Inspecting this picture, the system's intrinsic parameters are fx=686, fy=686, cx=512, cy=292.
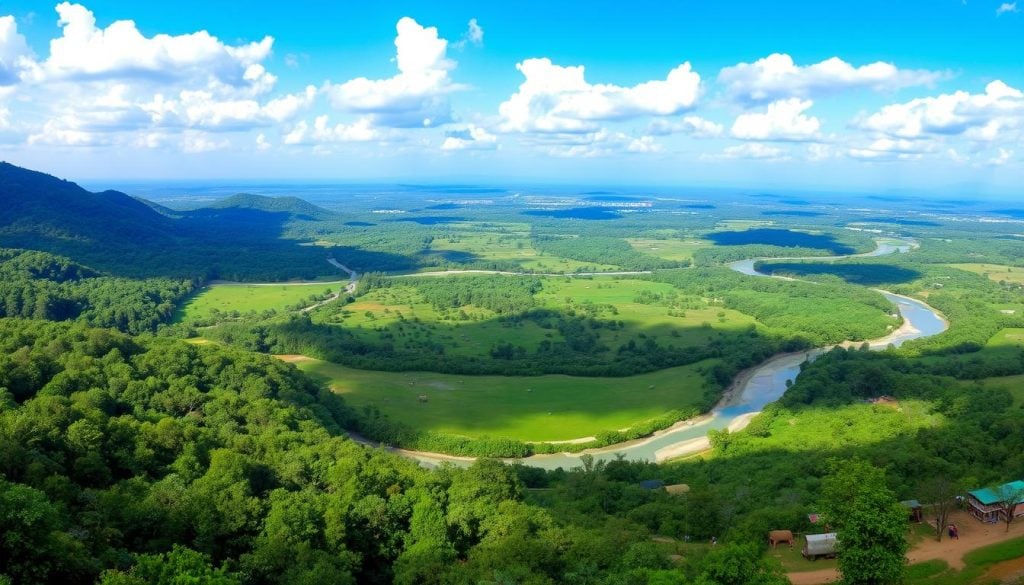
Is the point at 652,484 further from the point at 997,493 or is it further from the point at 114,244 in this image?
the point at 114,244

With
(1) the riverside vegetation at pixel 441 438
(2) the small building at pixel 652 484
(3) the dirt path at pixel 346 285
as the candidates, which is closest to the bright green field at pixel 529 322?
(1) the riverside vegetation at pixel 441 438

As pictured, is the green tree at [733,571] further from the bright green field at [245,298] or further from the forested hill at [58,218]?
the forested hill at [58,218]

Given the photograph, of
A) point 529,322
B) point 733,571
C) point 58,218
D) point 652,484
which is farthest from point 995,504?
point 58,218

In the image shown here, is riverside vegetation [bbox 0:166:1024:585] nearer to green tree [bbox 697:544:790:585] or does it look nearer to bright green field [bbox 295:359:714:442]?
green tree [bbox 697:544:790:585]

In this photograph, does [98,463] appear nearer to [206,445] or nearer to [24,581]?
[206,445]

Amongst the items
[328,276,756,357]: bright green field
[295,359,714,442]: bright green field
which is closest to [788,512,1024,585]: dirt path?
[295,359,714,442]: bright green field

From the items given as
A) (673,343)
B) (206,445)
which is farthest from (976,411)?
(206,445)
